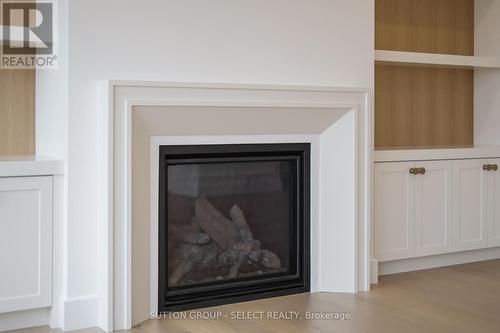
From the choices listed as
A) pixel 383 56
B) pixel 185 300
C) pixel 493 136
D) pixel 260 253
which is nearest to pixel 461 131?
pixel 493 136

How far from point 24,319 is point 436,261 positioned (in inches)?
102

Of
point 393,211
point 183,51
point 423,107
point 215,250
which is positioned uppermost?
point 183,51

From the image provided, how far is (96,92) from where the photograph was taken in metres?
3.30

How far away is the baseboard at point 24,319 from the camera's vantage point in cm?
325

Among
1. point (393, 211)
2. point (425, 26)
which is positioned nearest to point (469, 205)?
point (393, 211)

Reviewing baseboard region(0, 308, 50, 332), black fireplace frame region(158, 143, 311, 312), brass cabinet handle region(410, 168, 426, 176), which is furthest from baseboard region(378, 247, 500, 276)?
baseboard region(0, 308, 50, 332)

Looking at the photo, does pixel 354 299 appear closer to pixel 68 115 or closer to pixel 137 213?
pixel 137 213

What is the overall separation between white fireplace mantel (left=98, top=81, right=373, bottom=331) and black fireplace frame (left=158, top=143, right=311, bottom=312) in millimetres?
69

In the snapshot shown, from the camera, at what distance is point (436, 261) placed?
4.62 meters

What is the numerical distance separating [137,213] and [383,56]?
6.03 ft

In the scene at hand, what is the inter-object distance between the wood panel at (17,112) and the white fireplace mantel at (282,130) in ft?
1.94

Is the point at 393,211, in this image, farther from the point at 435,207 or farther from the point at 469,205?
the point at 469,205

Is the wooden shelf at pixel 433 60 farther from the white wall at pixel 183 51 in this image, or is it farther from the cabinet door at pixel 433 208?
the cabinet door at pixel 433 208

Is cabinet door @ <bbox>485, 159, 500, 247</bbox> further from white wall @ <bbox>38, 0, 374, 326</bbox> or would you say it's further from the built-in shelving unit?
white wall @ <bbox>38, 0, 374, 326</bbox>
